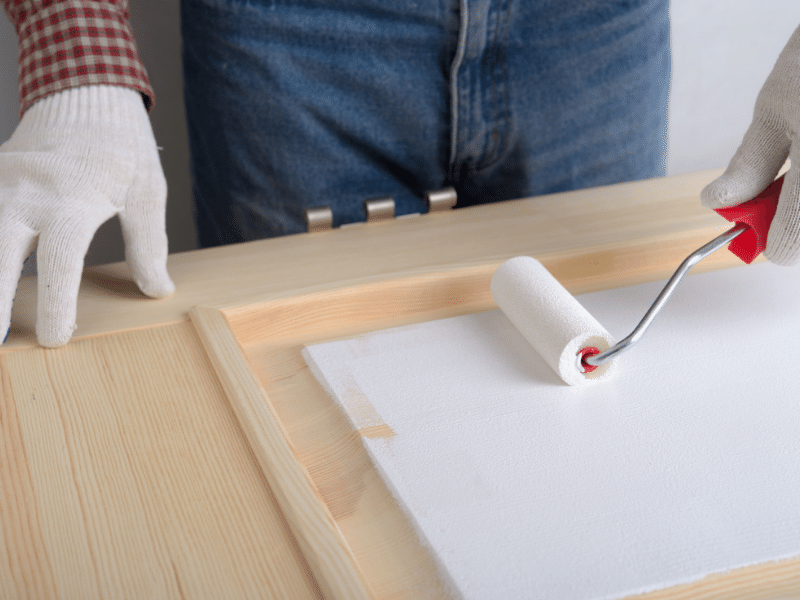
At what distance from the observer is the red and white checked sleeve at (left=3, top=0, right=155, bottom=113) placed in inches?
27.2

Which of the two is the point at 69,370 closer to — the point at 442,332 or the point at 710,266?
the point at 442,332

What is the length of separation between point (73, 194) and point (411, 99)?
1.44ft

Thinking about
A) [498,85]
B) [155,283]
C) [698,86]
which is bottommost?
[698,86]

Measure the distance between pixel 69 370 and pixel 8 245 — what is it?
124 mm

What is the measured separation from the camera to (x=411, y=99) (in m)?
0.89

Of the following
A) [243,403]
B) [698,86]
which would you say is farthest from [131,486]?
[698,86]

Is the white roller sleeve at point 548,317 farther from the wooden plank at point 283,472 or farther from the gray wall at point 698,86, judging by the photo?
the gray wall at point 698,86

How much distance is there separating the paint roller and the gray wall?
840 millimetres

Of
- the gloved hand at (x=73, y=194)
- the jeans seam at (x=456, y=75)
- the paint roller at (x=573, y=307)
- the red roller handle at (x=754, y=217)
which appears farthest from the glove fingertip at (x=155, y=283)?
the red roller handle at (x=754, y=217)

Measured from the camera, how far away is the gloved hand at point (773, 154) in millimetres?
615

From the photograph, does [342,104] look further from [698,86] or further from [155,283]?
[698,86]

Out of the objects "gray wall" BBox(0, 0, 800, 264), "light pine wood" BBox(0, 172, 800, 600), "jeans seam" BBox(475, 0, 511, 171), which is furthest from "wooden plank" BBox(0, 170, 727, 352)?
"gray wall" BBox(0, 0, 800, 264)

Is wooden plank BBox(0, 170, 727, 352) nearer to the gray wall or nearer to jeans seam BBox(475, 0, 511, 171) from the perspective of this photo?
jeans seam BBox(475, 0, 511, 171)

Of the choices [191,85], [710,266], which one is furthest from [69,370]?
[710,266]
